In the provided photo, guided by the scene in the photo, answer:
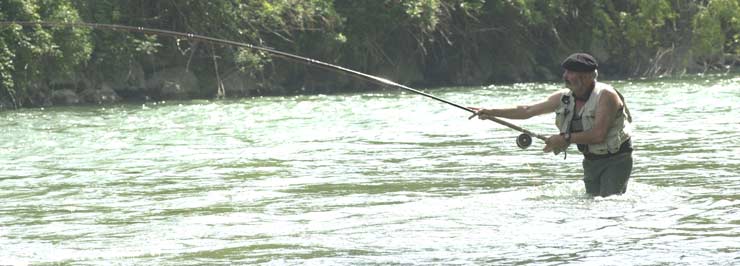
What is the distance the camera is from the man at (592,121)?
7.77 meters

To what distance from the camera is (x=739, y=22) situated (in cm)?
3275

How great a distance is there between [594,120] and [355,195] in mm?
2197

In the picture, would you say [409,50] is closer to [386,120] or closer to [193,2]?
[193,2]

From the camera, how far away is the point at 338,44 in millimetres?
26938

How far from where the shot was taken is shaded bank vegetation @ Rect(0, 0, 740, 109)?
22812 mm

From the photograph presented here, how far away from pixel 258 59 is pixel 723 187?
16.9 m

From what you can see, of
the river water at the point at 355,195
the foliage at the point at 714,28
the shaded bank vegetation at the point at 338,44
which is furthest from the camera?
the foliage at the point at 714,28

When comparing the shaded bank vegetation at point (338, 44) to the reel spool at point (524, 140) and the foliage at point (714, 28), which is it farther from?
the reel spool at point (524, 140)

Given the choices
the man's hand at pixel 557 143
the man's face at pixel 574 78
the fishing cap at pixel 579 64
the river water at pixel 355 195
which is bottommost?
the river water at pixel 355 195

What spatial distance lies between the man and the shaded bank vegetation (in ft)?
49.7

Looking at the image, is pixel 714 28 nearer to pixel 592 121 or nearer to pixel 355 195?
pixel 355 195

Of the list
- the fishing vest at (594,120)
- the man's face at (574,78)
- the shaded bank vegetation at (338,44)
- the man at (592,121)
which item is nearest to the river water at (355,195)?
the man at (592,121)

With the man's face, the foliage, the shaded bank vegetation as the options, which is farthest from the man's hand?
the foliage

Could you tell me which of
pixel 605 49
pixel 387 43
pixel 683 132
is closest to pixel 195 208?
pixel 683 132
